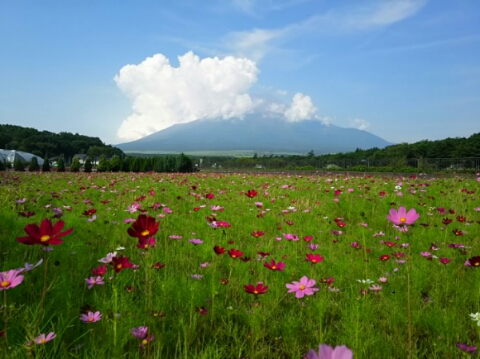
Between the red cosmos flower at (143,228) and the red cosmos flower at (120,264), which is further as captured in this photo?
the red cosmos flower at (120,264)

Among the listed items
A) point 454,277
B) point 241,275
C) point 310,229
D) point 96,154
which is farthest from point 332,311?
point 96,154

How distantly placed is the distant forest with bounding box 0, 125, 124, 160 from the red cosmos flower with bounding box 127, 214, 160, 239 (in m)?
102

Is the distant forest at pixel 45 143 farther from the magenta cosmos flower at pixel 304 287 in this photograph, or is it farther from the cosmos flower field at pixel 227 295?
the magenta cosmos flower at pixel 304 287

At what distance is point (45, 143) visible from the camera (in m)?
95.1

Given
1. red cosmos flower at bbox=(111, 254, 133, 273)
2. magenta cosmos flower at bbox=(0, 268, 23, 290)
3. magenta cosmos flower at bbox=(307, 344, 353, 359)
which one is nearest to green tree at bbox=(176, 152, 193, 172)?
red cosmos flower at bbox=(111, 254, 133, 273)

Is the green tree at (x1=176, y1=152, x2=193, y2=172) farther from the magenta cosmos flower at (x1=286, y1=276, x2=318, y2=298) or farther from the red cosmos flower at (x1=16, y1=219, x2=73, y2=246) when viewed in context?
the red cosmos flower at (x1=16, y1=219, x2=73, y2=246)

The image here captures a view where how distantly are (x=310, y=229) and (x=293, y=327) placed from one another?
2.17 meters

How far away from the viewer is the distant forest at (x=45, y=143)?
92.8m

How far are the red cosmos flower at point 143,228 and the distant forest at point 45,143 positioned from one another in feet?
335

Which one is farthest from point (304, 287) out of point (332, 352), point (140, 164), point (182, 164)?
point (140, 164)

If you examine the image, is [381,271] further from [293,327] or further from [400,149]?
[400,149]

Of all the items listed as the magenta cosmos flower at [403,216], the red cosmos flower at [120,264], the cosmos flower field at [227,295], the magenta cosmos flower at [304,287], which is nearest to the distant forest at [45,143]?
the cosmos flower field at [227,295]

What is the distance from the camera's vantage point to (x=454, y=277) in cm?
238

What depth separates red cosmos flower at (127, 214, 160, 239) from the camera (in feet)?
3.44
